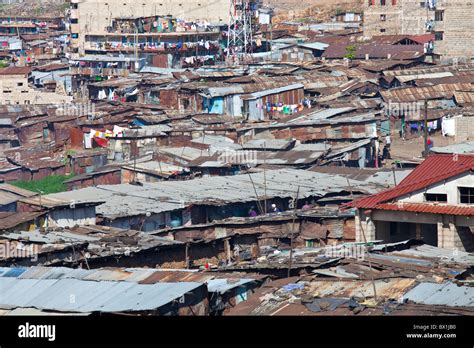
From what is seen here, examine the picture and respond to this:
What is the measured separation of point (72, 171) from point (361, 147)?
8253 millimetres

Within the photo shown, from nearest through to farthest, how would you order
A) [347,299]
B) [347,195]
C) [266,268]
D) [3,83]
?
1. [347,299]
2. [266,268]
3. [347,195]
4. [3,83]

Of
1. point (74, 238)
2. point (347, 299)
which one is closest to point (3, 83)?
point (74, 238)

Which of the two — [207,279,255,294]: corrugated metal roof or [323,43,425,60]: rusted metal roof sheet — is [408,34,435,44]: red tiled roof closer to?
[323,43,425,60]: rusted metal roof sheet

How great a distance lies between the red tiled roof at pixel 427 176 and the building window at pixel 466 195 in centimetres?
30

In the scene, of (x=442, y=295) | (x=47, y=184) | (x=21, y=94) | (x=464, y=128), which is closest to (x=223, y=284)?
(x=442, y=295)

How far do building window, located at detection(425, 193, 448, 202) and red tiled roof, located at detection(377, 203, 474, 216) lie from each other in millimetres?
158

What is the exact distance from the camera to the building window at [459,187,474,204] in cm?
2353

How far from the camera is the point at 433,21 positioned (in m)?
59.0

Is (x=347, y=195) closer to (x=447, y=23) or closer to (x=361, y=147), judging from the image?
(x=361, y=147)

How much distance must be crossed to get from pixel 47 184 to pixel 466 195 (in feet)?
53.8

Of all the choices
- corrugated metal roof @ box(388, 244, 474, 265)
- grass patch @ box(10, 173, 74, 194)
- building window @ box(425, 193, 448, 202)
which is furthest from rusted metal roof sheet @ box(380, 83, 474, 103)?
corrugated metal roof @ box(388, 244, 474, 265)

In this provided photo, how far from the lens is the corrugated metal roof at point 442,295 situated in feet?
59.5

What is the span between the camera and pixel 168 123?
43.7m

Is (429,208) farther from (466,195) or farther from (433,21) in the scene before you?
(433,21)
